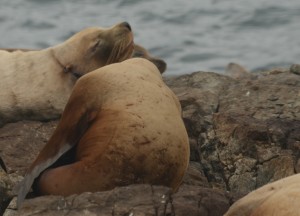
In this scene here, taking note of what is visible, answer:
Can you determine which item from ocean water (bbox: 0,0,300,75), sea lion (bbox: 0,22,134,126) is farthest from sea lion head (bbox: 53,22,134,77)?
ocean water (bbox: 0,0,300,75)

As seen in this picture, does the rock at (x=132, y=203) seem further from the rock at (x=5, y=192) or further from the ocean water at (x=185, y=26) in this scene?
the ocean water at (x=185, y=26)

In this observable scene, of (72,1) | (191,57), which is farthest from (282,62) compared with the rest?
(72,1)

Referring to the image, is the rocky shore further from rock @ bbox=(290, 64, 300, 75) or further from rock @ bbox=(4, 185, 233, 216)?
rock @ bbox=(290, 64, 300, 75)

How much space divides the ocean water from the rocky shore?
29.5ft

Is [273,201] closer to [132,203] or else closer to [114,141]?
[132,203]

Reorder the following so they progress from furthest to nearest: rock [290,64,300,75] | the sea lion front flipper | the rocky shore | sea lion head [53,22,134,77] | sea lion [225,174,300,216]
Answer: rock [290,64,300,75] < sea lion head [53,22,134,77] < the sea lion front flipper < the rocky shore < sea lion [225,174,300,216]

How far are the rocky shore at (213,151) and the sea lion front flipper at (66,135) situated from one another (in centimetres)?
22

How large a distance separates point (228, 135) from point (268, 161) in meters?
0.39

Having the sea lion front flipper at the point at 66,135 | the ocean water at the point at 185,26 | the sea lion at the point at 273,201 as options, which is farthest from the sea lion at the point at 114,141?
the ocean water at the point at 185,26

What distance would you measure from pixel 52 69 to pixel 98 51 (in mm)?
447

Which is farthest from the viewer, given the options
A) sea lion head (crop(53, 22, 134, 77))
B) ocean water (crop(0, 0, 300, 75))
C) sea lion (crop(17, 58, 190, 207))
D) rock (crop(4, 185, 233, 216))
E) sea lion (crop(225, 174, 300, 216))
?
ocean water (crop(0, 0, 300, 75))

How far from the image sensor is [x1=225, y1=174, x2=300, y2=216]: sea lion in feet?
21.3

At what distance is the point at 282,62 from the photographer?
19547 millimetres

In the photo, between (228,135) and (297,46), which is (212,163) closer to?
(228,135)
